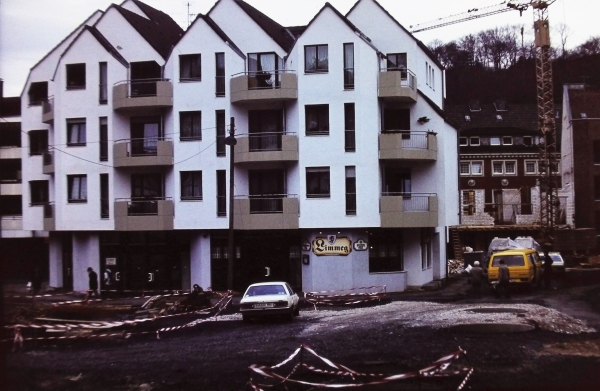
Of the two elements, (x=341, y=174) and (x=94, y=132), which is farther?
(x=341, y=174)

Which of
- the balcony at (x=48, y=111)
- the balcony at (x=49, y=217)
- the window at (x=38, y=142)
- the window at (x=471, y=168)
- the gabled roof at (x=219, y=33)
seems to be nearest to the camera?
the window at (x=38, y=142)

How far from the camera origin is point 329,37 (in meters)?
34.9

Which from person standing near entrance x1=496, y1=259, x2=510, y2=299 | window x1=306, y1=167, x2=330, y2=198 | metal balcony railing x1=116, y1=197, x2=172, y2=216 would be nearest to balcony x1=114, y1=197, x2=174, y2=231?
metal balcony railing x1=116, y1=197, x2=172, y2=216

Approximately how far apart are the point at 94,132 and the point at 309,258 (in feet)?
34.8

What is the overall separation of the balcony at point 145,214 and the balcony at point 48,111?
16.3 feet

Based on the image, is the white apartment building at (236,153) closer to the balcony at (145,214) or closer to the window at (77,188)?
the balcony at (145,214)

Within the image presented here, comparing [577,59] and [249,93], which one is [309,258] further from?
[577,59]

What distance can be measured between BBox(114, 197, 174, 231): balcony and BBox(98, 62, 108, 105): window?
4.31 metres

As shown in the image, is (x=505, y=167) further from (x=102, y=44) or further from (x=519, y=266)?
Result: (x=102, y=44)

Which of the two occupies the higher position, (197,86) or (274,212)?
(197,86)

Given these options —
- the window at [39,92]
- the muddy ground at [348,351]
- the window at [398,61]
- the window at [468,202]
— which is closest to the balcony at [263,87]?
the window at [398,61]

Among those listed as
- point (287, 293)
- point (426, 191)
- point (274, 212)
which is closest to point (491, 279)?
point (426, 191)

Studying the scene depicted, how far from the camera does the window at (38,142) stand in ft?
76.8

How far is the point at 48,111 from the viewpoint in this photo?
1124 inches
